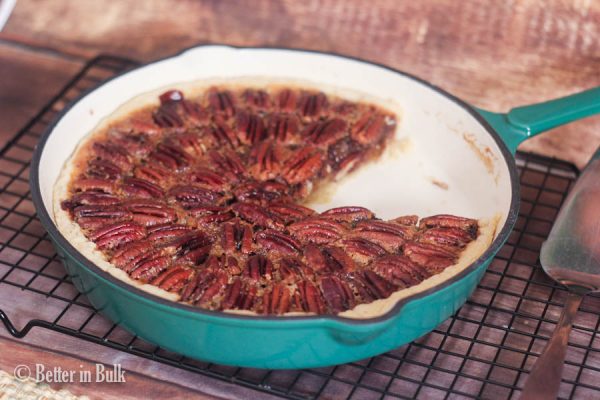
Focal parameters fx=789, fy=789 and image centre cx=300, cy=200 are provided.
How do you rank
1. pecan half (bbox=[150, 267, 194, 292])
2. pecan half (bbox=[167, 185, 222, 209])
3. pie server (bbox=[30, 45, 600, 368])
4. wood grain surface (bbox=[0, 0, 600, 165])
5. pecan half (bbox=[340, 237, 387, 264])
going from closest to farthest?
pie server (bbox=[30, 45, 600, 368]) < pecan half (bbox=[150, 267, 194, 292]) < pecan half (bbox=[340, 237, 387, 264]) < pecan half (bbox=[167, 185, 222, 209]) < wood grain surface (bbox=[0, 0, 600, 165])

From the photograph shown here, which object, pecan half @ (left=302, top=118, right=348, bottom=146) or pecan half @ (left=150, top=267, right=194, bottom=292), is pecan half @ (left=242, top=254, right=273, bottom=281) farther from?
pecan half @ (left=302, top=118, right=348, bottom=146)

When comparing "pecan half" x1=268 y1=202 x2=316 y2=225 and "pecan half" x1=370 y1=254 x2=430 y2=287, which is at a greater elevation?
"pecan half" x1=370 y1=254 x2=430 y2=287

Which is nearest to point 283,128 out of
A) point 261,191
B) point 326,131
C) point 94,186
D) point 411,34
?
point 326,131

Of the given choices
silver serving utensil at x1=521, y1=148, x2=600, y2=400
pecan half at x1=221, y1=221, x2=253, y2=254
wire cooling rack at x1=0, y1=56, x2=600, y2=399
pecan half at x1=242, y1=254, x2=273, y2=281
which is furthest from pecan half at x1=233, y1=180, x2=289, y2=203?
silver serving utensil at x1=521, y1=148, x2=600, y2=400

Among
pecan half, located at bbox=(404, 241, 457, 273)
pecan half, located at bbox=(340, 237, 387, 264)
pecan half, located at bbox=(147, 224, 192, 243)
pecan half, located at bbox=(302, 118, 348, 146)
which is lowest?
pecan half, located at bbox=(302, 118, 348, 146)

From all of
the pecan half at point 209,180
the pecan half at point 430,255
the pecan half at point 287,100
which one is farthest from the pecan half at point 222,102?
the pecan half at point 430,255

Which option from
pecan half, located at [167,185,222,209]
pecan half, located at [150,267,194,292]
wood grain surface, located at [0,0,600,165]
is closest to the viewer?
pecan half, located at [150,267,194,292]

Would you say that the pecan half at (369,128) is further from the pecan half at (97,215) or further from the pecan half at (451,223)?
the pecan half at (97,215)

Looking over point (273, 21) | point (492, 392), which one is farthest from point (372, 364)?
point (273, 21)
